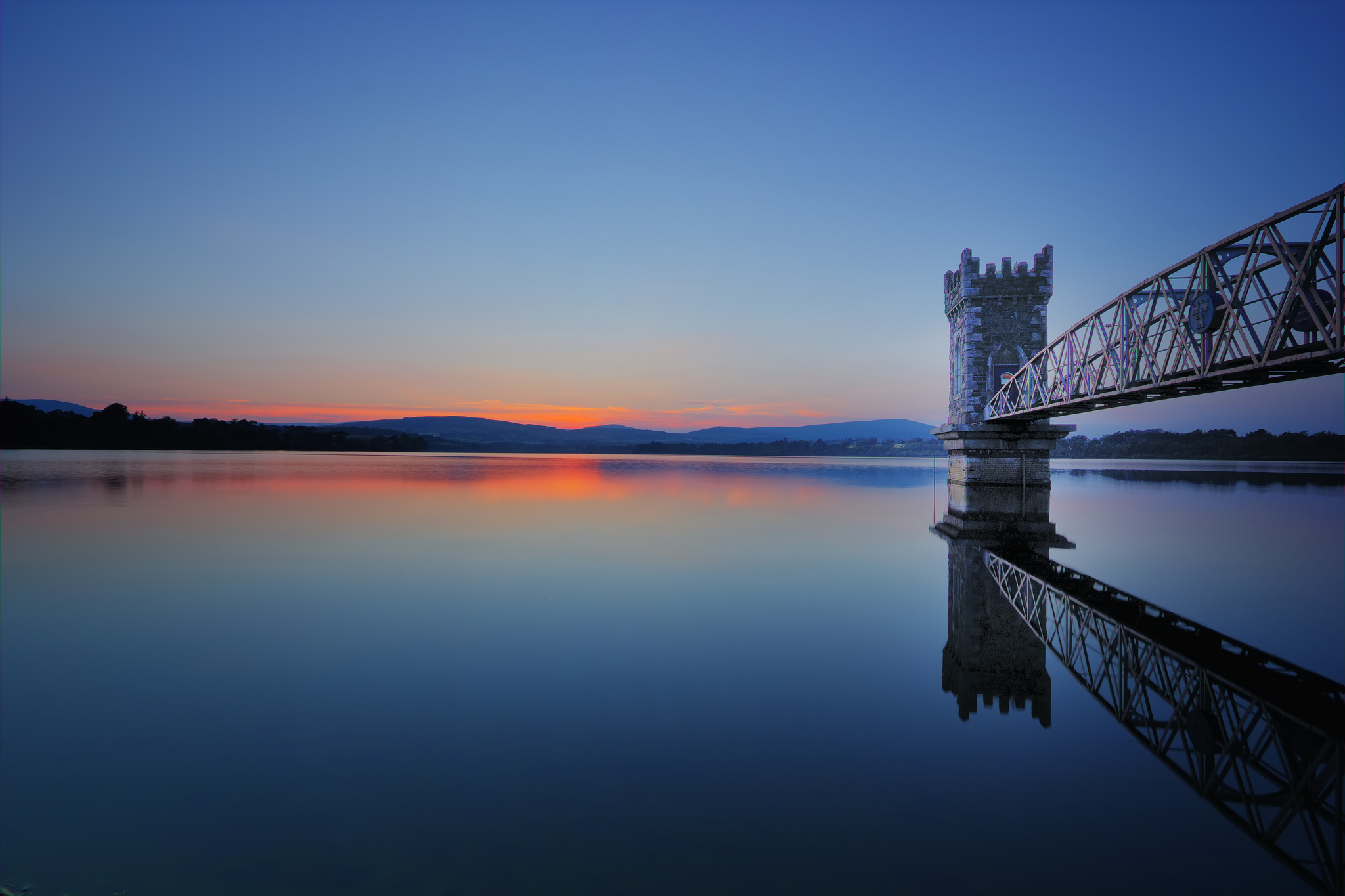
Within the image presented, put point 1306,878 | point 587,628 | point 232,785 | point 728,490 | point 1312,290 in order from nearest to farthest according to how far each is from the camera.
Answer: point 1306,878 → point 232,785 → point 587,628 → point 1312,290 → point 728,490

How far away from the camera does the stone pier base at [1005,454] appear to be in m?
29.2

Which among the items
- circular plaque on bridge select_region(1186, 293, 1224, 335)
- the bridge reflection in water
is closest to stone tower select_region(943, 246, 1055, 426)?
circular plaque on bridge select_region(1186, 293, 1224, 335)

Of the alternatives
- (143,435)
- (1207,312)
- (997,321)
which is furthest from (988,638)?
(143,435)

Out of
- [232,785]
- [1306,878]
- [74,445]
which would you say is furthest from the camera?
[74,445]

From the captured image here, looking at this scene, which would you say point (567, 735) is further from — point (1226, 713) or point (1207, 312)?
point (1207, 312)

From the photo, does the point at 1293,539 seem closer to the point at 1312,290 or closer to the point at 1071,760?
the point at 1312,290

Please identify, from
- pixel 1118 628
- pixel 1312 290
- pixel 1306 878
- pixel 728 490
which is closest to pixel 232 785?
pixel 1306 878

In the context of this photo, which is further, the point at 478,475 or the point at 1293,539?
the point at 478,475

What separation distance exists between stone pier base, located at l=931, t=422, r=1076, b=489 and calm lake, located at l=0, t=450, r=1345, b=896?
17823mm

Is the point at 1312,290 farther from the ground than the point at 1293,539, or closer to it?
farther from the ground

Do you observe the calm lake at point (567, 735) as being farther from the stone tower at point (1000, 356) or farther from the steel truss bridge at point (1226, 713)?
the stone tower at point (1000, 356)

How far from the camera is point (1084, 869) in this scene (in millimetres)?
3119

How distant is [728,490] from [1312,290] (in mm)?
23299

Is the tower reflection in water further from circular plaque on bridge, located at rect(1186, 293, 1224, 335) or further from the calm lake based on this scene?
circular plaque on bridge, located at rect(1186, 293, 1224, 335)
